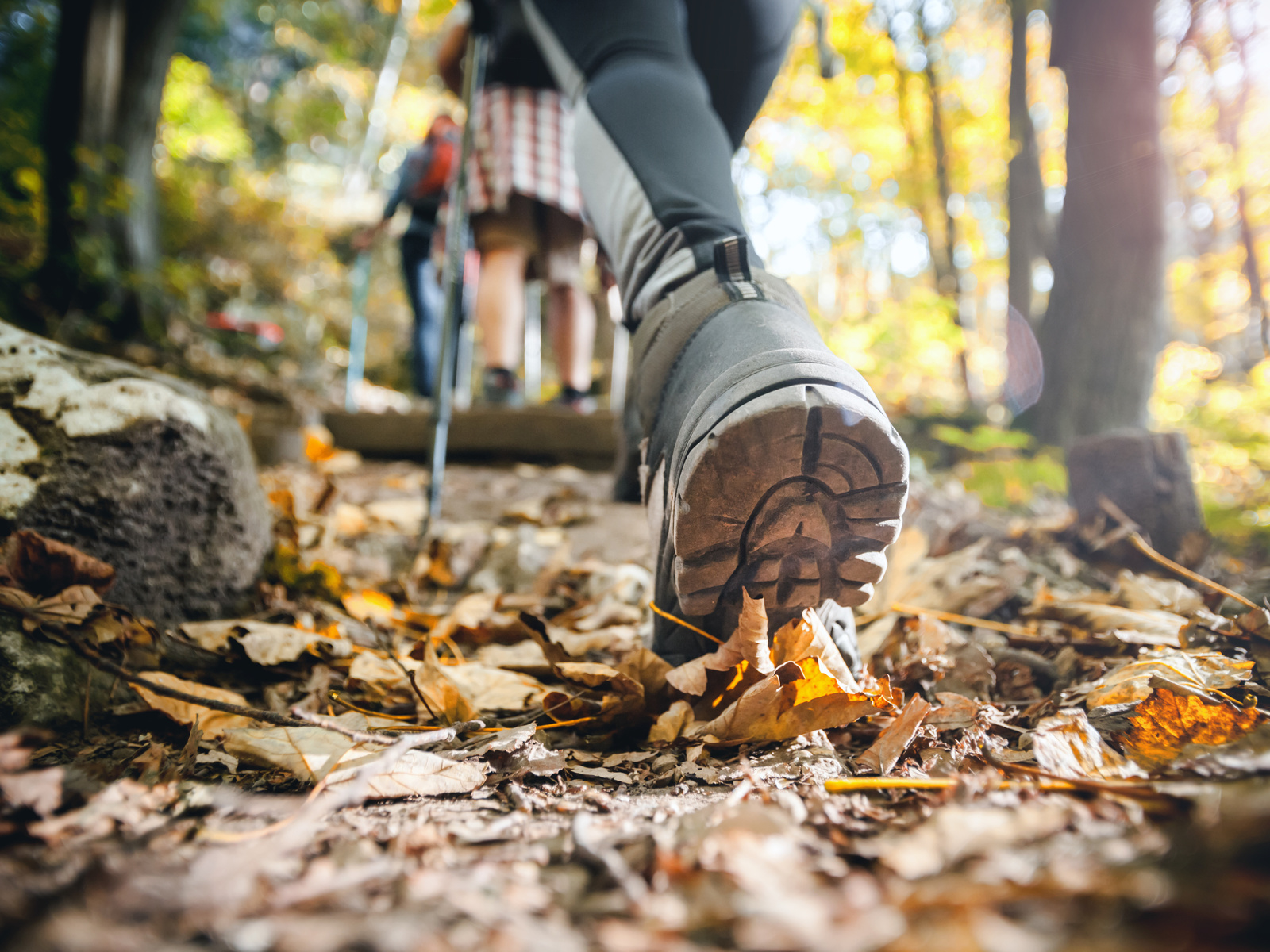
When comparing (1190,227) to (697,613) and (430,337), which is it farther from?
(697,613)

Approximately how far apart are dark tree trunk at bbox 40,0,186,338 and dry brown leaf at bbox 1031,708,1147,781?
15.9 ft

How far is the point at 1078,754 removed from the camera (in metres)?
0.62

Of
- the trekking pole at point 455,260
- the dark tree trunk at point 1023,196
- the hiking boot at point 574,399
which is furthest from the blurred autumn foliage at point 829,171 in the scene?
the trekking pole at point 455,260

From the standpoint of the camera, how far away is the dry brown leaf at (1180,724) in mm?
647

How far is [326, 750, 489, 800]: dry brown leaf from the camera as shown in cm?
63

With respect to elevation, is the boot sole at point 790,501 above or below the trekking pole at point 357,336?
below

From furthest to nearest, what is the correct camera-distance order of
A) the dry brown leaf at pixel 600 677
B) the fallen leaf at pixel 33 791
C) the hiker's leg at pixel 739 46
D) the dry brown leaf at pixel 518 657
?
1. the hiker's leg at pixel 739 46
2. the dry brown leaf at pixel 518 657
3. the dry brown leaf at pixel 600 677
4. the fallen leaf at pixel 33 791

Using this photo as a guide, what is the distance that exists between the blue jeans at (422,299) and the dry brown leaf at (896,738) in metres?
4.15

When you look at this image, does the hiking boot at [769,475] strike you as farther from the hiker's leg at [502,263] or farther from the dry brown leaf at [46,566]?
the hiker's leg at [502,263]

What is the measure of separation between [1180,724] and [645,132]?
0.98 m

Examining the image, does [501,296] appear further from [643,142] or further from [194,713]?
[194,713]

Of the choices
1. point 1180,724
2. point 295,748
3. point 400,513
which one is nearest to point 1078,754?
point 1180,724

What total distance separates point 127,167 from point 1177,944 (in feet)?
18.2

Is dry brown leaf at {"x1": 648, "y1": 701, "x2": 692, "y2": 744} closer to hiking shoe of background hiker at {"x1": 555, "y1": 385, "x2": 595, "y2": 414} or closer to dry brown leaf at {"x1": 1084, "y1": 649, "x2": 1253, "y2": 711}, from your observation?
dry brown leaf at {"x1": 1084, "y1": 649, "x2": 1253, "y2": 711}
